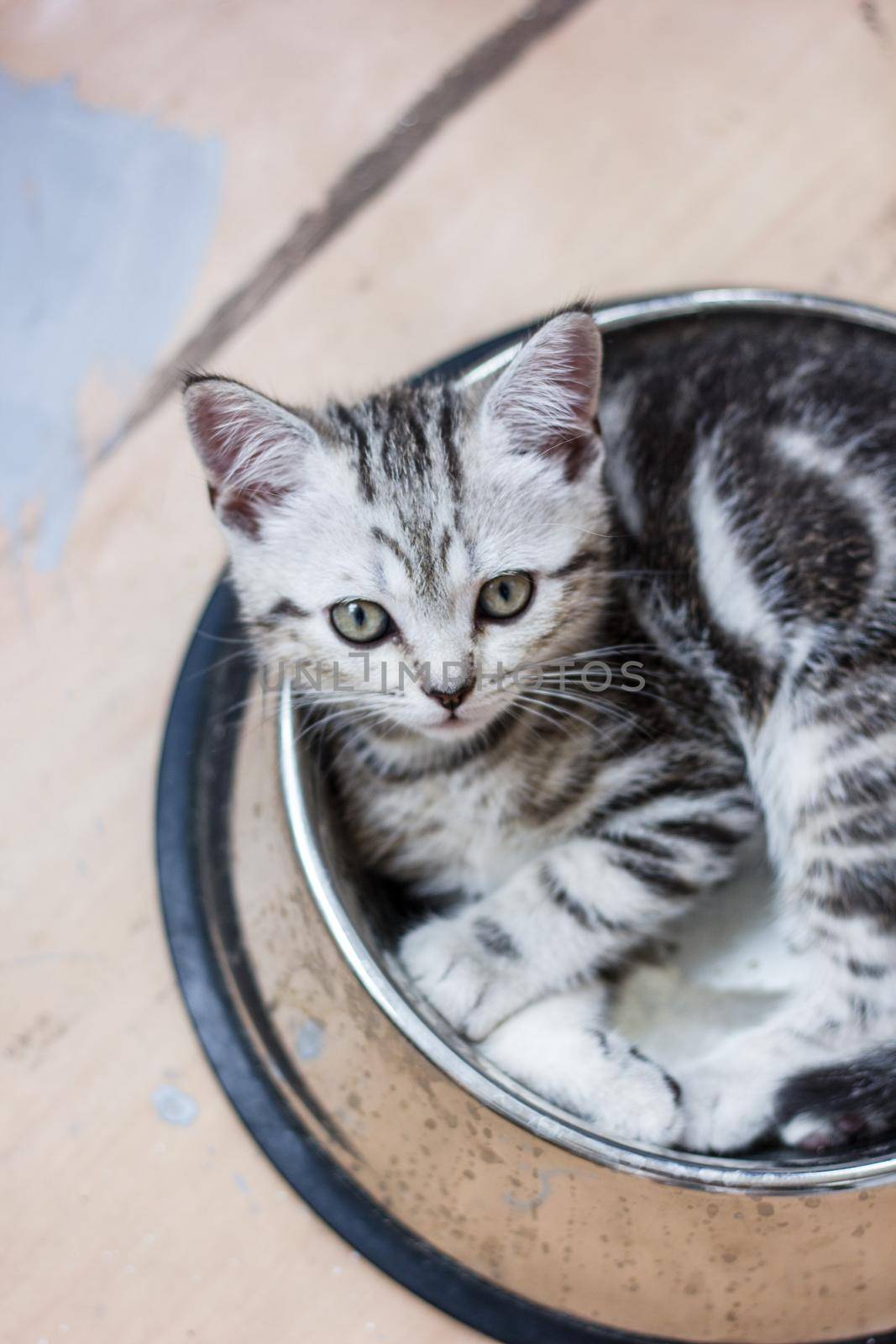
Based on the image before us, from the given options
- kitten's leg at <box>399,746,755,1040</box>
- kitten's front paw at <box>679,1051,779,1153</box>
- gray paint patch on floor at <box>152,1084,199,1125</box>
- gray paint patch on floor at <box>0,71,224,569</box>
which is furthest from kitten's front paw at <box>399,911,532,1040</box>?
gray paint patch on floor at <box>0,71,224,569</box>

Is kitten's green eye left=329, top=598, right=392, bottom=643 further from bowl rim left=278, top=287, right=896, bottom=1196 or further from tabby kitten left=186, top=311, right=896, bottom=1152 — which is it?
bowl rim left=278, top=287, right=896, bottom=1196

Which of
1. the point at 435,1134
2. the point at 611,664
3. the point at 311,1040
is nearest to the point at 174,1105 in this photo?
the point at 311,1040

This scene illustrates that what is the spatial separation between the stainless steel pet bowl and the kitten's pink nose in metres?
0.15

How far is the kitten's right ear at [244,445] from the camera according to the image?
2.22 feet

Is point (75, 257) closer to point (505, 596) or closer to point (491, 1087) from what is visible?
point (505, 596)

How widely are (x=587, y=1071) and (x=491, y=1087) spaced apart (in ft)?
0.34

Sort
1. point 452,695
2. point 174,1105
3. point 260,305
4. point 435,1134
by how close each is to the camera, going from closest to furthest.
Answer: point 452,695 < point 435,1134 < point 174,1105 < point 260,305

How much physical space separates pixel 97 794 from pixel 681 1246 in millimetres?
606

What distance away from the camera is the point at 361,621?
0.74 meters

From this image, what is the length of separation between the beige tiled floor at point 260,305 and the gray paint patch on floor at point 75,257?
30mm

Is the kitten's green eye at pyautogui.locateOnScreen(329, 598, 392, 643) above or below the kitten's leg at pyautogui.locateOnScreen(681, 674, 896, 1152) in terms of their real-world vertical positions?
above

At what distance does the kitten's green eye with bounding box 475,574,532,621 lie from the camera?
0.74 m

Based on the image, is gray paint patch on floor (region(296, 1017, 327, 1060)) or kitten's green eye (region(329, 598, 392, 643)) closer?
kitten's green eye (region(329, 598, 392, 643))

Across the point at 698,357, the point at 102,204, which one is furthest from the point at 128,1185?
the point at 102,204
